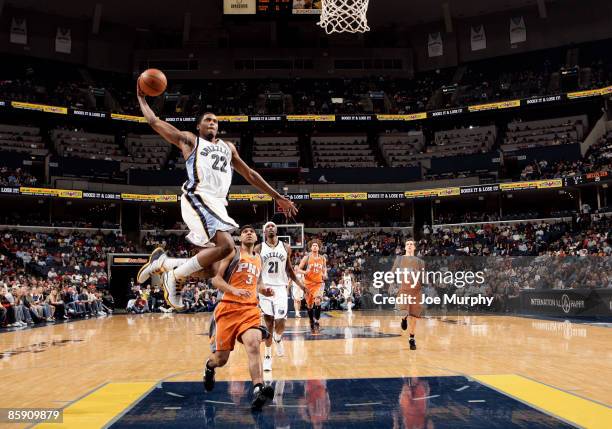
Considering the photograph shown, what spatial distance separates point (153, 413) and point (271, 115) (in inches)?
1371

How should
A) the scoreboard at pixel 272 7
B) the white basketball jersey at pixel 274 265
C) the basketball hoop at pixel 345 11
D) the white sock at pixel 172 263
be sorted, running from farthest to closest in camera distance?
the scoreboard at pixel 272 7 → the basketball hoop at pixel 345 11 → the white basketball jersey at pixel 274 265 → the white sock at pixel 172 263

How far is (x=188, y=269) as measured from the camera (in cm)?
528

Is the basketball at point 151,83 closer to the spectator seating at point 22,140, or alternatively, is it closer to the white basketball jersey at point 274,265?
the white basketball jersey at point 274,265

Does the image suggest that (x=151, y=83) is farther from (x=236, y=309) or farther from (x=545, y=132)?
(x=545, y=132)

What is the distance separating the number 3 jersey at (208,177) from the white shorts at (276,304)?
A: 135 inches

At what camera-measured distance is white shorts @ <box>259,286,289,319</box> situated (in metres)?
8.63

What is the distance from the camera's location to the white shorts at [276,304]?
28.3ft

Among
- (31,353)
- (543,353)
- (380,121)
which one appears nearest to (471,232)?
(380,121)

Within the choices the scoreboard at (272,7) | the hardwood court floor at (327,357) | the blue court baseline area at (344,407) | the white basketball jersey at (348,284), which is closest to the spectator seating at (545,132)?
the scoreboard at (272,7)

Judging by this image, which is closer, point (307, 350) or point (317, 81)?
point (307, 350)

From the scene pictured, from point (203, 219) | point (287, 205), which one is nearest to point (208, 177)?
point (203, 219)

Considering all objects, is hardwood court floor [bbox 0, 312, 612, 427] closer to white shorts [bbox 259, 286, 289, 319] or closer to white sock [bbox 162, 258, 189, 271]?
white shorts [bbox 259, 286, 289, 319]

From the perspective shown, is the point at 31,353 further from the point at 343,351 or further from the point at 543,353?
the point at 543,353

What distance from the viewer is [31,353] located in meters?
10.3
